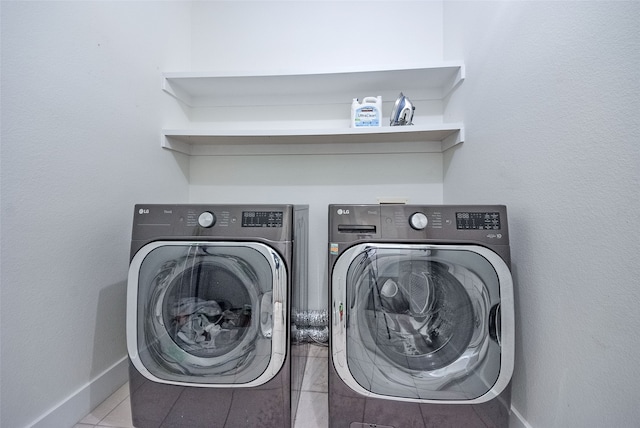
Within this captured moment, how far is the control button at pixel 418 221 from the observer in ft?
2.91

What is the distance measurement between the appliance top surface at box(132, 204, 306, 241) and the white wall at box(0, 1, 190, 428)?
0.29m

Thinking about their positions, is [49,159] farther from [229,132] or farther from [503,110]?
[503,110]

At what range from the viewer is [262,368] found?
88 cm

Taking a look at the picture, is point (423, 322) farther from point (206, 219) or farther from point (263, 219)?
point (206, 219)

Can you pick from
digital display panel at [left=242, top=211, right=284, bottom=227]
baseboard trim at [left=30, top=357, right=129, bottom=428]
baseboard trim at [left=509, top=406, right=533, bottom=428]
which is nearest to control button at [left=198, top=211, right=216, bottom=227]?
digital display panel at [left=242, top=211, right=284, bottom=227]

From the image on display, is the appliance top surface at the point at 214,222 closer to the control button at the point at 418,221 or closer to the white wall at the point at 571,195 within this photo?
the control button at the point at 418,221

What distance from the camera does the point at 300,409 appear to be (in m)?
1.06

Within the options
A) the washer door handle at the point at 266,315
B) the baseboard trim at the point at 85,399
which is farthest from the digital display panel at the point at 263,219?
the baseboard trim at the point at 85,399

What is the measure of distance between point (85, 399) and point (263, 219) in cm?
112

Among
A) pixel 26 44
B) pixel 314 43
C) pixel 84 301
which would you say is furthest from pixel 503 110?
pixel 84 301

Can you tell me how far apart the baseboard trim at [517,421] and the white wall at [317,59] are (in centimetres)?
107

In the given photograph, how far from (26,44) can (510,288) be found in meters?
1.92

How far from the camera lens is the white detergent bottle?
1.48 meters

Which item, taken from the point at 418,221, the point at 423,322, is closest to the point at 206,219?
the point at 418,221
